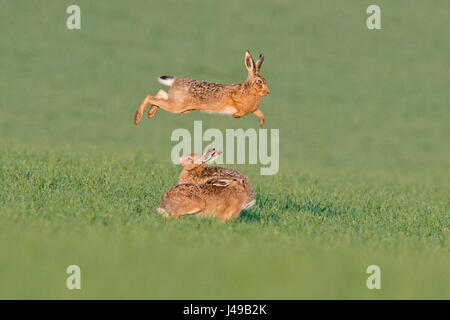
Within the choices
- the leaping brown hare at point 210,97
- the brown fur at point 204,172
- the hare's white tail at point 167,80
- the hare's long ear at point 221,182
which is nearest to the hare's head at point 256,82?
the leaping brown hare at point 210,97

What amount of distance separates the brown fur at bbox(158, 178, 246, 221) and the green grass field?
437 mm

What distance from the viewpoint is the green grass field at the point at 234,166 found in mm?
11195

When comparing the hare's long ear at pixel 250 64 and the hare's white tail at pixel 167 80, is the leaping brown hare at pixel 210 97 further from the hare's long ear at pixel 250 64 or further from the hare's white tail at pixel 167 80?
the hare's long ear at pixel 250 64

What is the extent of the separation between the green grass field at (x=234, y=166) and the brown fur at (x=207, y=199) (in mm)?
437

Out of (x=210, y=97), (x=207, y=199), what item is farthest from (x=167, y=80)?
(x=207, y=199)

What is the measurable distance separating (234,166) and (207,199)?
42.6 feet

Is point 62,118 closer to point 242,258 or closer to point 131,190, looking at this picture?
point 131,190

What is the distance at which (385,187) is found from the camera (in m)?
24.6

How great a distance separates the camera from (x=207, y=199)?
47.6ft

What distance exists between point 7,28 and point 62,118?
17.3 m

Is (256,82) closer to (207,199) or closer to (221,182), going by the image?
(221,182)

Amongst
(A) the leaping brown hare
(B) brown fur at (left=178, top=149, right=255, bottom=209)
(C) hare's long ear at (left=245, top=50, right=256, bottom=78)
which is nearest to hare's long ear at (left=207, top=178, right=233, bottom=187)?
(B) brown fur at (left=178, top=149, right=255, bottom=209)

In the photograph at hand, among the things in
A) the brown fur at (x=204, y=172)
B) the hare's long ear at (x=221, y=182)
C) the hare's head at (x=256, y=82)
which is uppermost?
the hare's head at (x=256, y=82)

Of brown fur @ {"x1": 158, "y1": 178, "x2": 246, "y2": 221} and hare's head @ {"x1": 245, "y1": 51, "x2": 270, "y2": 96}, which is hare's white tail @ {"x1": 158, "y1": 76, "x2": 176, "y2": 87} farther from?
brown fur @ {"x1": 158, "y1": 178, "x2": 246, "y2": 221}
